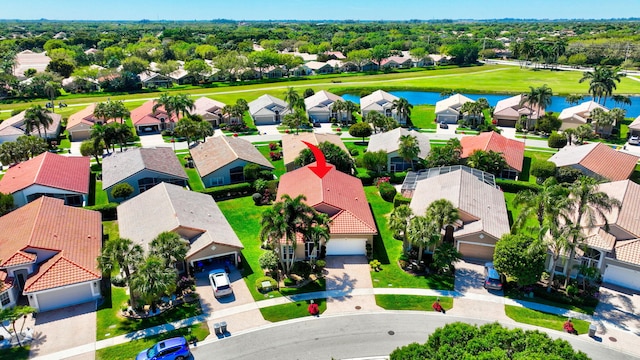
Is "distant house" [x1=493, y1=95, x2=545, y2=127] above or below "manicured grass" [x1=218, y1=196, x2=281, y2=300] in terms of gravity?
above

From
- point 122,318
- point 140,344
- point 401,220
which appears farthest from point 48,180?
point 401,220

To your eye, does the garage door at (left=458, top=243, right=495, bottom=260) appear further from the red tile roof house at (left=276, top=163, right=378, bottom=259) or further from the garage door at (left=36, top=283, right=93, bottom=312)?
the garage door at (left=36, top=283, right=93, bottom=312)

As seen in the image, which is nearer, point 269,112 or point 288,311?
point 288,311

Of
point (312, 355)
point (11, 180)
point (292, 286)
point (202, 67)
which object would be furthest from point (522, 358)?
point (202, 67)

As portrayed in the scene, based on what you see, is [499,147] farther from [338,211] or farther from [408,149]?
[338,211]

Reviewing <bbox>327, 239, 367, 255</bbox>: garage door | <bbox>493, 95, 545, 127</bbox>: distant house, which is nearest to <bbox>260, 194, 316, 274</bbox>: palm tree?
<bbox>327, 239, 367, 255</bbox>: garage door

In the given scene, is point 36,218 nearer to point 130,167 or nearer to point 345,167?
point 130,167
